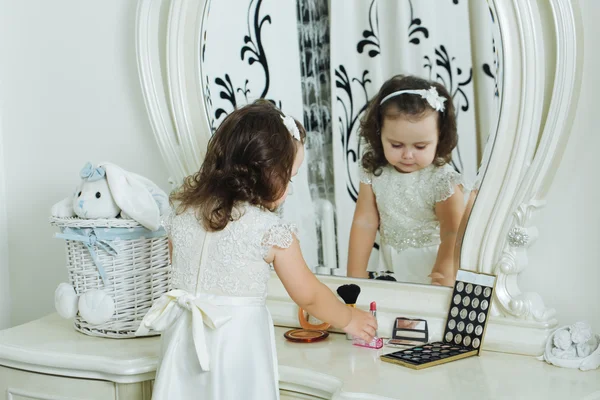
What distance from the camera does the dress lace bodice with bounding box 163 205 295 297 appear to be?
138 centimetres

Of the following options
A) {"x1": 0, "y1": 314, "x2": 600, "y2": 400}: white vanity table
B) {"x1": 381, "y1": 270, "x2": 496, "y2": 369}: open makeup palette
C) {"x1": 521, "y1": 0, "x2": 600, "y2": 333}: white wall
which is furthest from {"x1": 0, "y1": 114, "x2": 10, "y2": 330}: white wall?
{"x1": 521, "y1": 0, "x2": 600, "y2": 333}: white wall

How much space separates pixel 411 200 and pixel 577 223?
13.0 inches

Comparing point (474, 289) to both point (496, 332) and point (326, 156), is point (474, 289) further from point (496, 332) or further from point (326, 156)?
point (326, 156)

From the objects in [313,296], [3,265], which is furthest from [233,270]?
[3,265]

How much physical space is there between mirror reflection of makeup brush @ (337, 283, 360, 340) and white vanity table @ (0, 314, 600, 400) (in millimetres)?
84

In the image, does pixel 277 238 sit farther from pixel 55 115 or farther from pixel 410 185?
pixel 55 115

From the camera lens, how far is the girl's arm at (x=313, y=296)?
1.40 meters

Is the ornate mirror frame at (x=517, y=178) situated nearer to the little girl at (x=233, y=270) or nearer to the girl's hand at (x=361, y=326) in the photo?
the girl's hand at (x=361, y=326)

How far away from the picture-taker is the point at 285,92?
1698 mm

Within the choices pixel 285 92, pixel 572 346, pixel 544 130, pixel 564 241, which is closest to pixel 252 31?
pixel 285 92

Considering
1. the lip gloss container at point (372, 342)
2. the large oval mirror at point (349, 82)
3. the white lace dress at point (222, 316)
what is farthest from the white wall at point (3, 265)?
the lip gloss container at point (372, 342)

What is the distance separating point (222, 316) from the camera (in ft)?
4.44

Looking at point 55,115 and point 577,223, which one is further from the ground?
point 55,115

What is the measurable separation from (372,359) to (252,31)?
81cm
